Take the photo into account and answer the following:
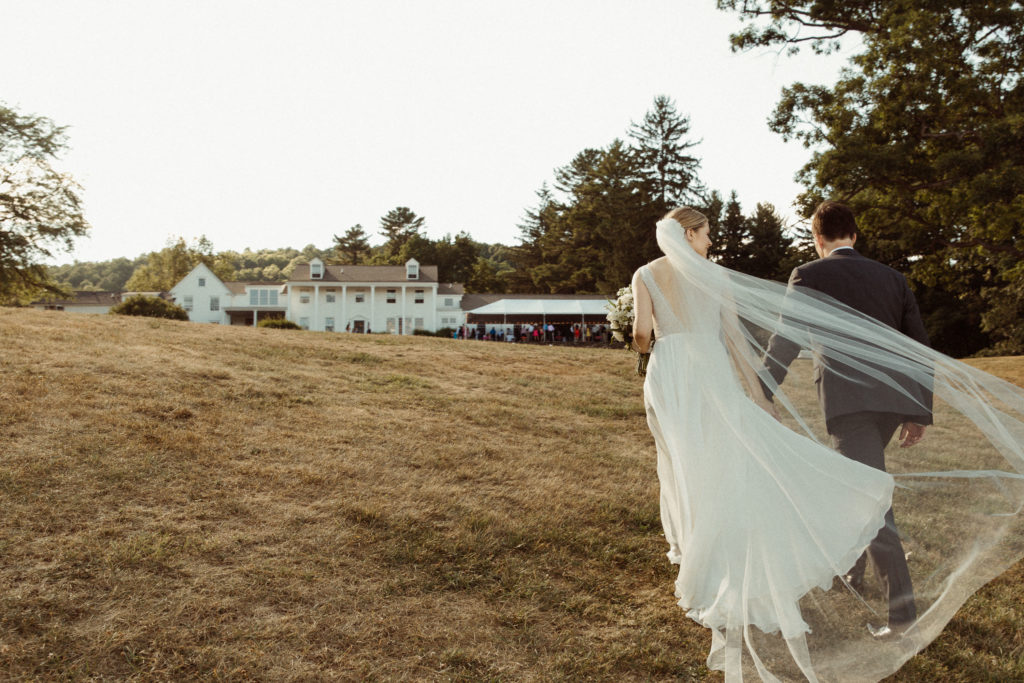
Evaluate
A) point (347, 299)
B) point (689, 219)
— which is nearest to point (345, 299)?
point (347, 299)

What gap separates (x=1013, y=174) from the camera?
1462 cm

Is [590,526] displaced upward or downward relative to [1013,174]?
downward

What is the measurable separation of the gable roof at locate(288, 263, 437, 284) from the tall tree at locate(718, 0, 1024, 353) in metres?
41.4

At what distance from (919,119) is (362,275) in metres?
46.1

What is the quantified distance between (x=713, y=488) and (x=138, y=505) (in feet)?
14.7

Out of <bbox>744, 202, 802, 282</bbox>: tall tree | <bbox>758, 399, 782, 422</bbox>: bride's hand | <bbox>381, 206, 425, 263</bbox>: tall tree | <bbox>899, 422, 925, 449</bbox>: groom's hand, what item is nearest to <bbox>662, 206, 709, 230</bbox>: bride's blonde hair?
<bbox>758, 399, 782, 422</bbox>: bride's hand

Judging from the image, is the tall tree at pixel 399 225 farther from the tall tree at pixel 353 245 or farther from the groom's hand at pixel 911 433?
the groom's hand at pixel 911 433

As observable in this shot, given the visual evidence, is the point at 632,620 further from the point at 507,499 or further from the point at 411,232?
the point at 411,232

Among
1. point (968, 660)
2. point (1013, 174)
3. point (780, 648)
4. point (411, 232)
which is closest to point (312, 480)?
point (780, 648)

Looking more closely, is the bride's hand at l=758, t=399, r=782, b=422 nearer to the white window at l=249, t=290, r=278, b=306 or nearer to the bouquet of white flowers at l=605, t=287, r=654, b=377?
the bouquet of white flowers at l=605, t=287, r=654, b=377

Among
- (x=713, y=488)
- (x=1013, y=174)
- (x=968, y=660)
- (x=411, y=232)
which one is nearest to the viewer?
(x=968, y=660)

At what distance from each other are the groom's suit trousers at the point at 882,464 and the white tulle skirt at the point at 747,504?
8 centimetres

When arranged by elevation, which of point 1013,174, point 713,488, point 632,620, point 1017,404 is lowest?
point 632,620

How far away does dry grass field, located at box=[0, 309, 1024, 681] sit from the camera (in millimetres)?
3709
